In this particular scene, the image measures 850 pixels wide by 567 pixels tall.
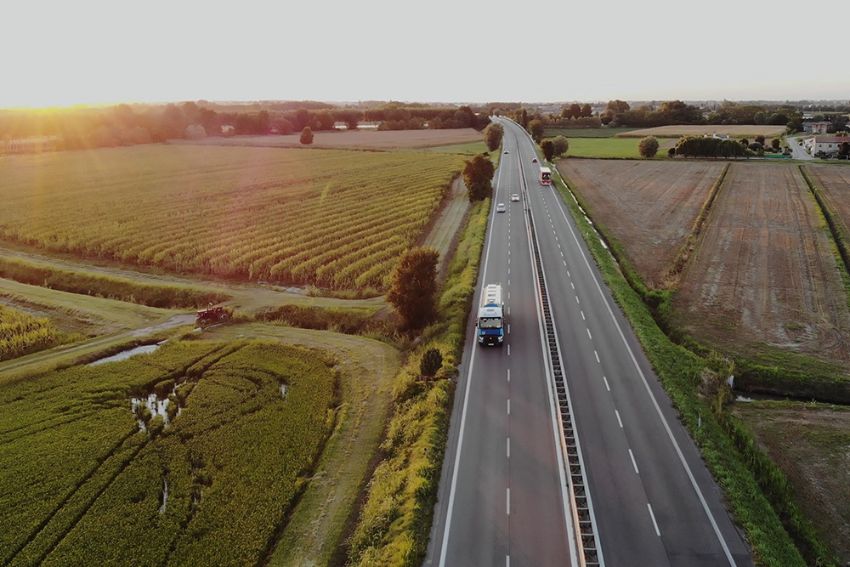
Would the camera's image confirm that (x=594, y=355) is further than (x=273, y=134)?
No

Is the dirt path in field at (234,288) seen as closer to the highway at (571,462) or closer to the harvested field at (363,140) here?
the highway at (571,462)

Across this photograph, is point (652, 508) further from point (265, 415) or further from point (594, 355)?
point (265, 415)

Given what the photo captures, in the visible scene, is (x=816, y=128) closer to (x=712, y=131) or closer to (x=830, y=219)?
(x=712, y=131)

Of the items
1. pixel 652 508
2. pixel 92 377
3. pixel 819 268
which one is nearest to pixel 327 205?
pixel 92 377

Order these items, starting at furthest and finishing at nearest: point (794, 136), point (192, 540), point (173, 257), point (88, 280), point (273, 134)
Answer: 1. point (273, 134)
2. point (794, 136)
3. point (173, 257)
4. point (88, 280)
5. point (192, 540)

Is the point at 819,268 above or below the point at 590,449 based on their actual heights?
above

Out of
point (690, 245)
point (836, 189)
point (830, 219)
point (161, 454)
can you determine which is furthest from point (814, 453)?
point (836, 189)

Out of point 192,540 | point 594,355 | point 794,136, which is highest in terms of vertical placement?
point 794,136
